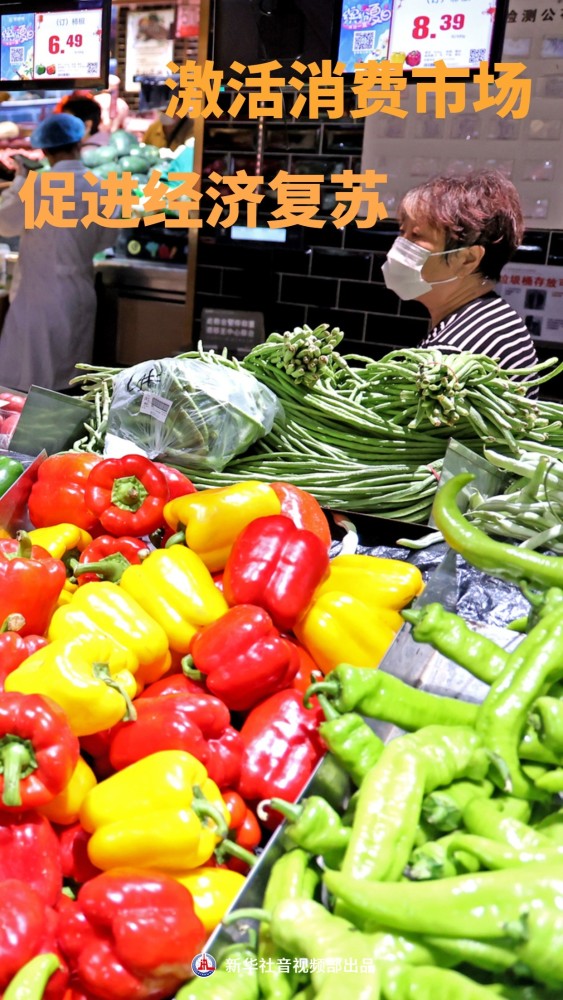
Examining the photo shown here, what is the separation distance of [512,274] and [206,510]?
353 cm

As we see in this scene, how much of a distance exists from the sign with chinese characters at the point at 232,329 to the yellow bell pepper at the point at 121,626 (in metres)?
4.01

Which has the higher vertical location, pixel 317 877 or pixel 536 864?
pixel 536 864

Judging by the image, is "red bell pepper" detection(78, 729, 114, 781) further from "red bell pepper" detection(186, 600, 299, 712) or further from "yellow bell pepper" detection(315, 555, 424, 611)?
"yellow bell pepper" detection(315, 555, 424, 611)

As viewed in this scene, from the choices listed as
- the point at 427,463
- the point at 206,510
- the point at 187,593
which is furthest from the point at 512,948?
the point at 427,463

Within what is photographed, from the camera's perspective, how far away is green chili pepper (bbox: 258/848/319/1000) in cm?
91

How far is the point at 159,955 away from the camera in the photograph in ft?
3.09

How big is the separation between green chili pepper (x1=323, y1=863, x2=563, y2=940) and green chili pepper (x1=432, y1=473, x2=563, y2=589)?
511 millimetres

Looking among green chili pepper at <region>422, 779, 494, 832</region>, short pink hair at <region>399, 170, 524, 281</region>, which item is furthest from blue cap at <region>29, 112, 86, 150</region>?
green chili pepper at <region>422, 779, 494, 832</region>

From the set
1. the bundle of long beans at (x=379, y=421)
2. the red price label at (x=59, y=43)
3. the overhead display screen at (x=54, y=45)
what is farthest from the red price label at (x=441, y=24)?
the bundle of long beans at (x=379, y=421)

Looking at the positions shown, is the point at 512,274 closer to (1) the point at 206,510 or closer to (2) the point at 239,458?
(2) the point at 239,458

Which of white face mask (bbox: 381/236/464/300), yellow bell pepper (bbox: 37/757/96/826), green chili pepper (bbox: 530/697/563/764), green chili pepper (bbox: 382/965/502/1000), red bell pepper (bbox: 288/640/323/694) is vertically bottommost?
yellow bell pepper (bbox: 37/757/96/826)

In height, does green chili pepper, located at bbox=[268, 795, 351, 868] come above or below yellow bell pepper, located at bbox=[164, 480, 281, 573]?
below

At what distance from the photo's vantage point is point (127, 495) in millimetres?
1719
